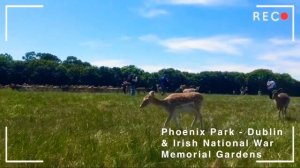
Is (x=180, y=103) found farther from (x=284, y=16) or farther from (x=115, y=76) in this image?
(x=115, y=76)

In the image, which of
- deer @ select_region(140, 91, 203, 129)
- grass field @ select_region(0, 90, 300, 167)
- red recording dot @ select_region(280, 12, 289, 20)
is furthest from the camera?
deer @ select_region(140, 91, 203, 129)

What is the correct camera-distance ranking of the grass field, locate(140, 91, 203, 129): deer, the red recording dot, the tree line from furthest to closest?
locate(140, 91, 203, 129): deer < the tree line < the red recording dot < the grass field

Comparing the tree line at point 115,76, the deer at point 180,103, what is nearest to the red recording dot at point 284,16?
the tree line at point 115,76

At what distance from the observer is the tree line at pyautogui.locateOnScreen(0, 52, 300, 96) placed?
12258mm

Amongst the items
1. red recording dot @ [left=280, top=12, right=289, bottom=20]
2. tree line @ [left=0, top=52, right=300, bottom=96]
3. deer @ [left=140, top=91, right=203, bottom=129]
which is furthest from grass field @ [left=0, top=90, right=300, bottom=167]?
red recording dot @ [left=280, top=12, right=289, bottom=20]

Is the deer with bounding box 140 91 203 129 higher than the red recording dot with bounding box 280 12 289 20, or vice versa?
the red recording dot with bounding box 280 12 289 20

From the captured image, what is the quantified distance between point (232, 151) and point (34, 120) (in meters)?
6.99

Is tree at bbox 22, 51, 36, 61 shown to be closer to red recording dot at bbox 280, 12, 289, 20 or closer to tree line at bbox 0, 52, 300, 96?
tree line at bbox 0, 52, 300, 96

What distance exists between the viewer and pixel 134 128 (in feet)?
39.0

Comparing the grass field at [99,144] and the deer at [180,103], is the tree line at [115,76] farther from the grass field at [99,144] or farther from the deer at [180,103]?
the grass field at [99,144]

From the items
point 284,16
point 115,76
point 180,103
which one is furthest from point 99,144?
point 115,76

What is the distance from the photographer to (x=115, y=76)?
57.6ft

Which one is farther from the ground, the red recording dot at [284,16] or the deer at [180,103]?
the red recording dot at [284,16]

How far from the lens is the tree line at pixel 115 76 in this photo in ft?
40.2
